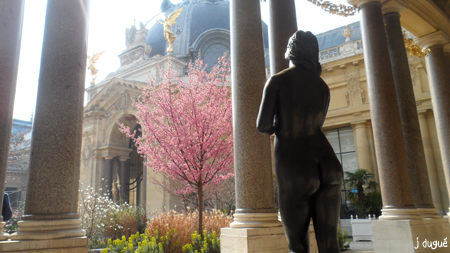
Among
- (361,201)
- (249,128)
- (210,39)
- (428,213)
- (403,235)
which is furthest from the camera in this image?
(210,39)

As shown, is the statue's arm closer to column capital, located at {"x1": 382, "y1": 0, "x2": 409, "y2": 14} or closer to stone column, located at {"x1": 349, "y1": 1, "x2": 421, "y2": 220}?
stone column, located at {"x1": 349, "y1": 1, "x2": 421, "y2": 220}

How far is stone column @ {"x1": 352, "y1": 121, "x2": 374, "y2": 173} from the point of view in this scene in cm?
1923

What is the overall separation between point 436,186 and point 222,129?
12420 millimetres

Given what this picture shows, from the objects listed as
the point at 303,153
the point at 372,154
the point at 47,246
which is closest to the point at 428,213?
the point at 303,153

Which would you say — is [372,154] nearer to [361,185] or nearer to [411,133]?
[361,185]

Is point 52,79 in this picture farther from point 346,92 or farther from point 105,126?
point 105,126

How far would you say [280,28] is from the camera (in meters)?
6.68

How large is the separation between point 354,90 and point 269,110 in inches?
763

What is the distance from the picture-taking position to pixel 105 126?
1060 inches

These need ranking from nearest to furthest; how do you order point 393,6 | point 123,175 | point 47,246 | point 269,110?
point 269,110
point 47,246
point 393,6
point 123,175

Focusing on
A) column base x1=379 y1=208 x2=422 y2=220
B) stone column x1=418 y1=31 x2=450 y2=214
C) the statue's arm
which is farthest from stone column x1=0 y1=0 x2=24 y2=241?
stone column x1=418 y1=31 x2=450 y2=214

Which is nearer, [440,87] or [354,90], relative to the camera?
[440,87]

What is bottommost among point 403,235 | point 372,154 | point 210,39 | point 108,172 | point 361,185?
point 403,235

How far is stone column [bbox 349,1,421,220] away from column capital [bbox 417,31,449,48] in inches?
163
